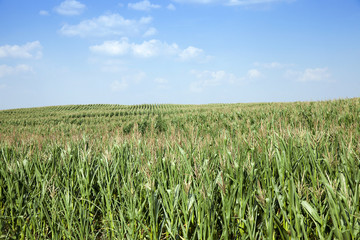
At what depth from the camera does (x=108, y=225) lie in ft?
7.29

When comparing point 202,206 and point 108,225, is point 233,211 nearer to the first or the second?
point 202,206

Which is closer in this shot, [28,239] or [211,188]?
[211,188]

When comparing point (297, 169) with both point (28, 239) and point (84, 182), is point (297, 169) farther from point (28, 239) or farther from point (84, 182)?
point (28, 239)

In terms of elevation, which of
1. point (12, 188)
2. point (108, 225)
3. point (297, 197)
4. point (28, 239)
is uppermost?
point (297, 197)

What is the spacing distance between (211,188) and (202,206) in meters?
0.16

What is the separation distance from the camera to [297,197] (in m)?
1.47

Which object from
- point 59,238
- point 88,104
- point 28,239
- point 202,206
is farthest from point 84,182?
point 88,104

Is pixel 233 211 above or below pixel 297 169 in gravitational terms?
below

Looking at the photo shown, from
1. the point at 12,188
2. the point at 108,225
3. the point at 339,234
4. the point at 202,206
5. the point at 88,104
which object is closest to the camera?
the point at 339,234

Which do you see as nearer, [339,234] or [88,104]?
[339,234]

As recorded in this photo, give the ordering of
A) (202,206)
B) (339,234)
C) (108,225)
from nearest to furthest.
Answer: (339,234) < (202,206) < (108,225)

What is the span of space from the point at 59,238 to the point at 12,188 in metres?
0.89

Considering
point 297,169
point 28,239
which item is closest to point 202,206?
point 297,169

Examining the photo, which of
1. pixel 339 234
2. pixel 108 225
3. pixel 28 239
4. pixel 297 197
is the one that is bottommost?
pixel 28 239
